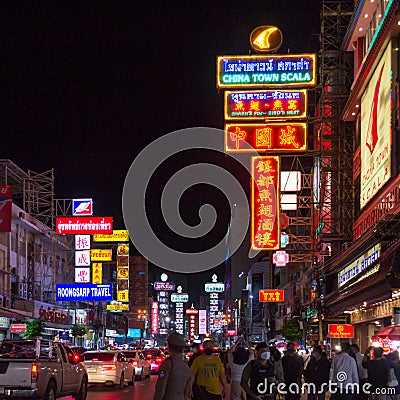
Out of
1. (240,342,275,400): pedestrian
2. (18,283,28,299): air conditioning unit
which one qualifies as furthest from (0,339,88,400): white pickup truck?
(18,283,28,299): air conditioning unit

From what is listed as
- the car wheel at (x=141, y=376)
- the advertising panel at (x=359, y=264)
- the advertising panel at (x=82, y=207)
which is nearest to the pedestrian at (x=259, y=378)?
the advertising panel at (x=359, y=264)

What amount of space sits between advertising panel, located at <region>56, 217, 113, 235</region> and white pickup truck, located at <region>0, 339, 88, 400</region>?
4323cm

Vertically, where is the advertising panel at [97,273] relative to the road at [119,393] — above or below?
above

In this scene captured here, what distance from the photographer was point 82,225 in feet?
225

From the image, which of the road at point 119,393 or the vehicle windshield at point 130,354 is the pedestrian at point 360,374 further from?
the vehicle windshield at point 130,354

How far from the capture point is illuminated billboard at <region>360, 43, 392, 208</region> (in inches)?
1109

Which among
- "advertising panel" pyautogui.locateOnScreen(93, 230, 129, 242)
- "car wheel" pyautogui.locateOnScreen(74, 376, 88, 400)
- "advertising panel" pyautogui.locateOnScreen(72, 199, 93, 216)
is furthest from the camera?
"advertising panel" pyautogui.locateOnScreen(93, 230, 129, 242)

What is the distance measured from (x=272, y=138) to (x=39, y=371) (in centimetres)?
2369

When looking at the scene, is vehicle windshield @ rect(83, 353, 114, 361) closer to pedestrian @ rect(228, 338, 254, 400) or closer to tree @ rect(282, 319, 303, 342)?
pedestrian @ rect(228, 338, 254, 400)

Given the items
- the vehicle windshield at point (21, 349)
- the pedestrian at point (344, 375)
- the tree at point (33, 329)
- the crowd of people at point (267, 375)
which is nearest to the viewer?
the crowd of people at point (267, 375)

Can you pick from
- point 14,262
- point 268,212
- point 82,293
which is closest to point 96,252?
point 82,293

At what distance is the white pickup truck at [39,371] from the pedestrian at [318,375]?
21.2ft

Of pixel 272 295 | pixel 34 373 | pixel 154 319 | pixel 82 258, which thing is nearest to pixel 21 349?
pixel 34 373

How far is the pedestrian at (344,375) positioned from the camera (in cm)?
1670
